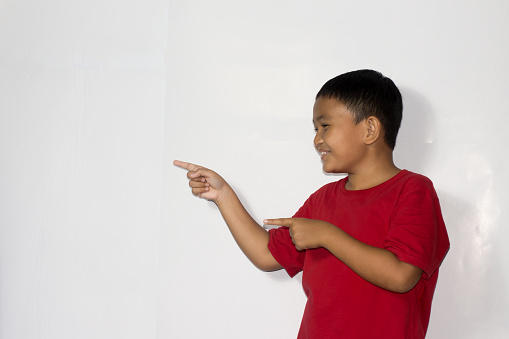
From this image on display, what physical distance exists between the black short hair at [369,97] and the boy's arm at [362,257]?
228 mm

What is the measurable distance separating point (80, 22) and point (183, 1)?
0.92 ft

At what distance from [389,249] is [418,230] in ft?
0.19

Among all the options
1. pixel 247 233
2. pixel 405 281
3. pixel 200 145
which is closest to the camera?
pixel 405 281

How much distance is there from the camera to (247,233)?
43.8 inches

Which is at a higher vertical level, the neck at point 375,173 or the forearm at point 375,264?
the neck at point 375,173

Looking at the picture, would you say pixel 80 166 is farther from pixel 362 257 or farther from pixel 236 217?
pixel 362 257

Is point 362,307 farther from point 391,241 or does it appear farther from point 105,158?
point 105,158

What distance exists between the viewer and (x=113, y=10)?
1323 millimetres

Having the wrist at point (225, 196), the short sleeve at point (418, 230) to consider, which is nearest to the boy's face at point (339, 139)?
the short sleeve at point (418, 230)

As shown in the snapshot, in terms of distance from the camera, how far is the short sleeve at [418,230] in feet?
2.84

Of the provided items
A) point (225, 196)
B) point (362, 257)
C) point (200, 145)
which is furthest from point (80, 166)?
point (362, 257)

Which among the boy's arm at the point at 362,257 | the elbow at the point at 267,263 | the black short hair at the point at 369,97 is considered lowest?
the elbow at the point at 267,263

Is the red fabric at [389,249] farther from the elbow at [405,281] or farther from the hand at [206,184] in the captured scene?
the hand at [206,184]

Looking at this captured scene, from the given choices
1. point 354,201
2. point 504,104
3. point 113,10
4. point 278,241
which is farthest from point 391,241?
point 113,10
